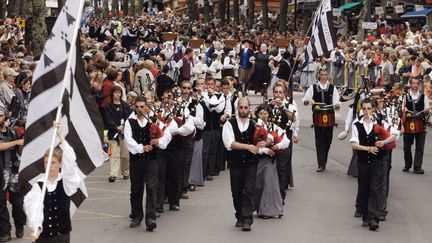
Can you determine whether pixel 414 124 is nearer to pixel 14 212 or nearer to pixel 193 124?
pixel 193 124

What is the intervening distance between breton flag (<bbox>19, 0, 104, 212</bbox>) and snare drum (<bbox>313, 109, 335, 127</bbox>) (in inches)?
425

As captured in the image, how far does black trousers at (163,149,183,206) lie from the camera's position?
17.0 m

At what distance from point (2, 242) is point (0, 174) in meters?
0.89

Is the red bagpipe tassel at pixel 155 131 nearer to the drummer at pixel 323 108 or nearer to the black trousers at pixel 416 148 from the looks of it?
the drummer at pixel 323 108

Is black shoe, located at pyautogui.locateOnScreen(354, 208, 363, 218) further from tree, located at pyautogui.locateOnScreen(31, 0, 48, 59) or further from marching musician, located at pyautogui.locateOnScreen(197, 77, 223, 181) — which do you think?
tree, located at pyautogui.locateOnScreen(31, 0, 48, 59)

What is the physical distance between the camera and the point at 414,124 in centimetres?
2109

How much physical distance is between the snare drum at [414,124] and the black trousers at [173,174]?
18.0 ft

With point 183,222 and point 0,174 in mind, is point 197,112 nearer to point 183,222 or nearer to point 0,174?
point 183,222

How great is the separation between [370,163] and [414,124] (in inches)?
220

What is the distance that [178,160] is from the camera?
17.2 meters

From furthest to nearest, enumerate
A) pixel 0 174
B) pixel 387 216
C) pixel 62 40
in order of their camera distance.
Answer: pixel 387 216 → pixel 0 174 → pixel 62 40

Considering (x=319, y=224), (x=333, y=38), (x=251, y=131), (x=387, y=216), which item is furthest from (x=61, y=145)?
(x=333, y=38)

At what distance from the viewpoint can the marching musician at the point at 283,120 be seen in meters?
17.6

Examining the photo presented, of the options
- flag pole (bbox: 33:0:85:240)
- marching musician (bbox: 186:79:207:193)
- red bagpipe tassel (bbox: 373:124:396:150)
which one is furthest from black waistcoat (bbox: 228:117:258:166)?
flag pole (bbox: 33:0:85:240)
